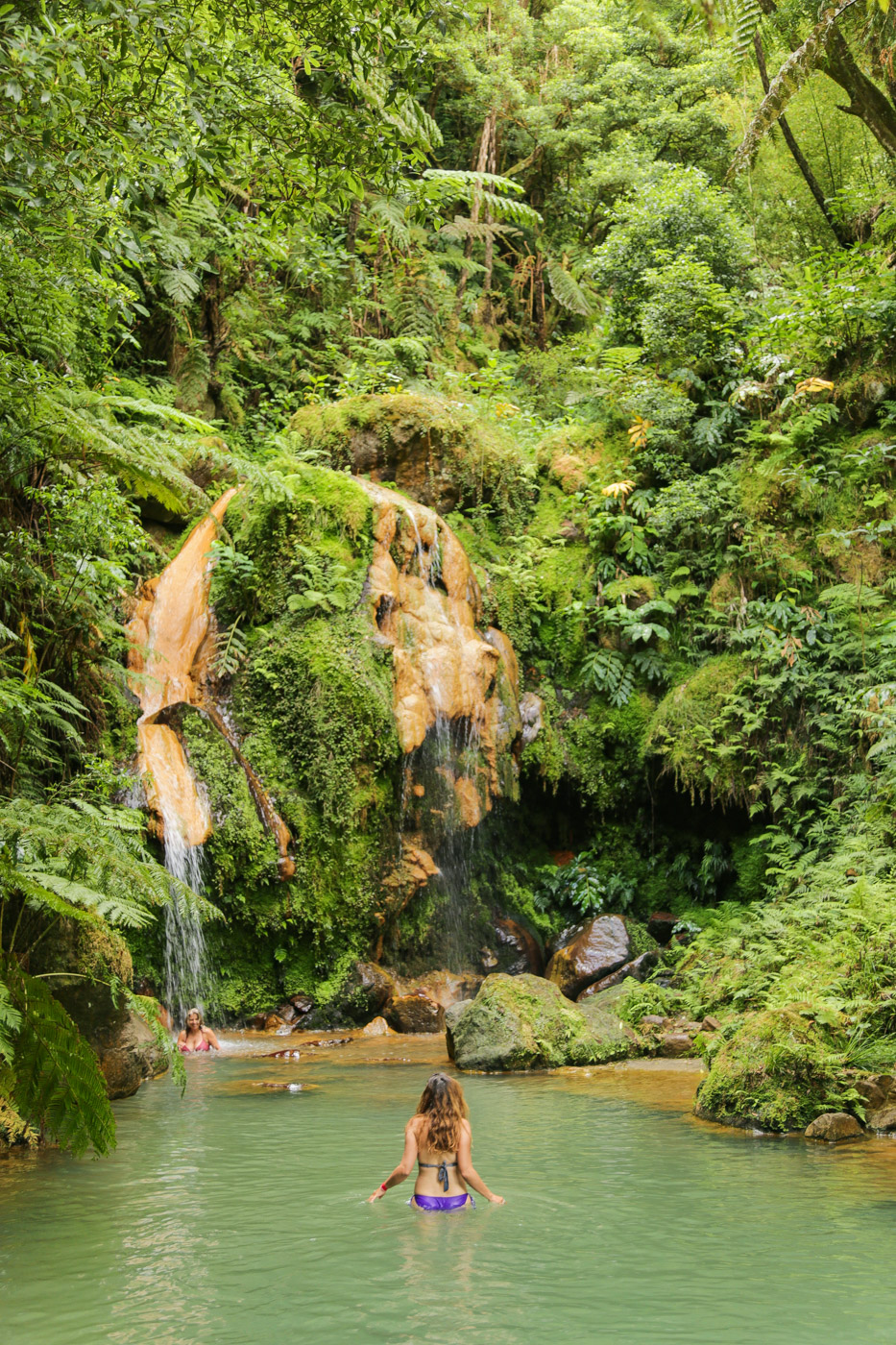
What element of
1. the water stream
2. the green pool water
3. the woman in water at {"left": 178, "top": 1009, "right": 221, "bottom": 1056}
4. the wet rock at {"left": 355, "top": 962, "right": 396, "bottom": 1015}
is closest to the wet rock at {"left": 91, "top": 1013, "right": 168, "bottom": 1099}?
the green pool water

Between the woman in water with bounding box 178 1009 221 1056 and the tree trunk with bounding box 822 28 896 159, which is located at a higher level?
the tree trunk with bounding box 822 28 896 159

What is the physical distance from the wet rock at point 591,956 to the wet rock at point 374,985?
1989mm

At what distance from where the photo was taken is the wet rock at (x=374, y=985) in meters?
11.5

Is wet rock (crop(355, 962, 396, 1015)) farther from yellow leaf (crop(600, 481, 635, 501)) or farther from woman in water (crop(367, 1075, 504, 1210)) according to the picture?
yellow leaf (crop(600, 481, 635, 501))

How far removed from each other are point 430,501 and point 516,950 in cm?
686

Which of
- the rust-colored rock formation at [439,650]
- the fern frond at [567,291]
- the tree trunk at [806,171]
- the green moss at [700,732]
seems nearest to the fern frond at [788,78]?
the tree trunk at [806,171]

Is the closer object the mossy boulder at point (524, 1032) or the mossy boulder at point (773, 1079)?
the mossy boulder at point (773, 1079)

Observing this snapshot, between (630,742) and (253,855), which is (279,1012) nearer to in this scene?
(253,855)

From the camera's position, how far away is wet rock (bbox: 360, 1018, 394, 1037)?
1107 cm

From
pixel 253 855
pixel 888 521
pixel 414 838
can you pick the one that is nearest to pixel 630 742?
pixel 414 838

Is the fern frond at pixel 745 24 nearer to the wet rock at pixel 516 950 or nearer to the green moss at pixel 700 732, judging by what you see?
the green moss at pixel 700 732

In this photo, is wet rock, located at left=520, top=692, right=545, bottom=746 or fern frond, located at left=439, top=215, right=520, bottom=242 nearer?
wet rock, located at left=520, top=692, right=545, bottom=746

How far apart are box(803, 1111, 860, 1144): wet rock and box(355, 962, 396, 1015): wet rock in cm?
574

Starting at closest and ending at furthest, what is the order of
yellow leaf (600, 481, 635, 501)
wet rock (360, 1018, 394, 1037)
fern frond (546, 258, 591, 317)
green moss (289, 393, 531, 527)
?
wet rock (360, 1018, 394, 1037), yellow leaf (600, 481, 635, 501), green moss (289, 393, 531, 527), fern frond (546, 258, 591, 317)
